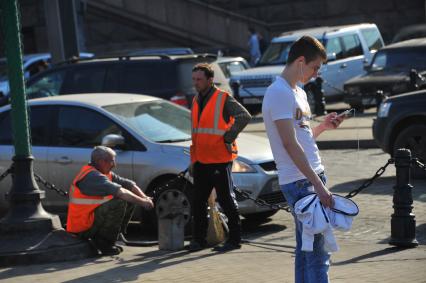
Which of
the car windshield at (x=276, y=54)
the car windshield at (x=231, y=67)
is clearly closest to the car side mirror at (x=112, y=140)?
the car windshield at (x=276, y=54)

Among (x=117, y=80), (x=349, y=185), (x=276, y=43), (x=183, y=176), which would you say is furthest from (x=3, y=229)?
(x=276, y=43)

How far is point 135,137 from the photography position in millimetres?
10945

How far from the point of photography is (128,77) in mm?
16984

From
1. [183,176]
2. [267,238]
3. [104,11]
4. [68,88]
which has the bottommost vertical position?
[267,238]

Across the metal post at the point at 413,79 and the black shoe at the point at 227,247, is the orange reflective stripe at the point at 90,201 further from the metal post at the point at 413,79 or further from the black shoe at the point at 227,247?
the metal post at the point at 413,79

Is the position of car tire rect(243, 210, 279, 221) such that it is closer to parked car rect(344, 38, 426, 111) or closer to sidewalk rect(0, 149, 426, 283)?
sidewalk rect(0, 149, 426, 283)

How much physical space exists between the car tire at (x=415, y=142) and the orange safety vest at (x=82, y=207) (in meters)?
5.56

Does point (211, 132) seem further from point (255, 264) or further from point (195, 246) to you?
point (255, 264)

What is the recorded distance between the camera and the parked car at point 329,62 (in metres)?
24.2

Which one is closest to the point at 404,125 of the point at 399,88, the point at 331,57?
the point at 399,88

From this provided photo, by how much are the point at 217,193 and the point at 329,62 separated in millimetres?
15887

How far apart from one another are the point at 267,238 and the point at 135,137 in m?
1.81

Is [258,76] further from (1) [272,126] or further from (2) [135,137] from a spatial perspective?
(1) [272,126]

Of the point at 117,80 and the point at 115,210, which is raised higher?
the point at 117,80
